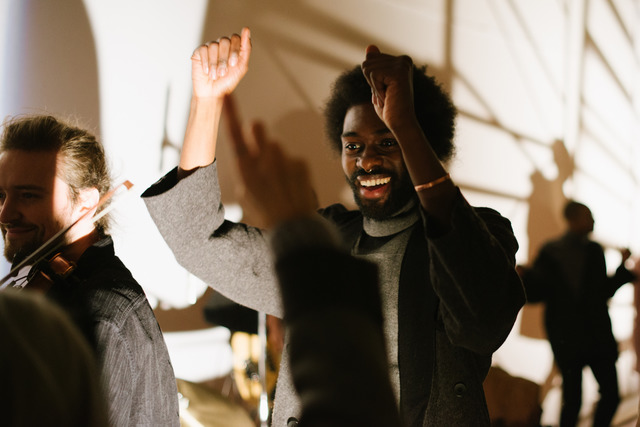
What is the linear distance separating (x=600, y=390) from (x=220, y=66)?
3103mm

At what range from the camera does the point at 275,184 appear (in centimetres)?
41

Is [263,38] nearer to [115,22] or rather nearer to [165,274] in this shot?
[115,22]

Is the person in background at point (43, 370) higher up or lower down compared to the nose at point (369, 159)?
lower down

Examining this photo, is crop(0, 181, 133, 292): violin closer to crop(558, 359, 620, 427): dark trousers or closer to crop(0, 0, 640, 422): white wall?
crop(0, 0, 640, 422): white wall

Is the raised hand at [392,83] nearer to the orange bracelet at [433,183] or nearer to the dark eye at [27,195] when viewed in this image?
the orange bracelet at [433,183]

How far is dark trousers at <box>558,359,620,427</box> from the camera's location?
3295mm

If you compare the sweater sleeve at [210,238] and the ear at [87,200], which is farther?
the ear at [87,200]

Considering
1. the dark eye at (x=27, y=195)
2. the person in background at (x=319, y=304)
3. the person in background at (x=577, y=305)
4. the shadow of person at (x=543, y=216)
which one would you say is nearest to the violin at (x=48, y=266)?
the dark eye at (x=27, y=195)

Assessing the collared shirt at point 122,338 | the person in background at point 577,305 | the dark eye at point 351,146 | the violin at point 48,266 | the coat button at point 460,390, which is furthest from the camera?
the person in background at point 577,305

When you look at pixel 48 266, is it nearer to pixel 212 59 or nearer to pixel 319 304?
pixel 212 59

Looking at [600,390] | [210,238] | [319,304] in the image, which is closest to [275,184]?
[319,304]

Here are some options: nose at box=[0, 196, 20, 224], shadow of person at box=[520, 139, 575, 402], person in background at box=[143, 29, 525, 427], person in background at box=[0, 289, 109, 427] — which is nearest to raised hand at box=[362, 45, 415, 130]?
person in background at box=[143, 29, 525, 427]

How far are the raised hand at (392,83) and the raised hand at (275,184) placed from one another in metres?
0.59

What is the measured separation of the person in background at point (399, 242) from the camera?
0.94 meters
